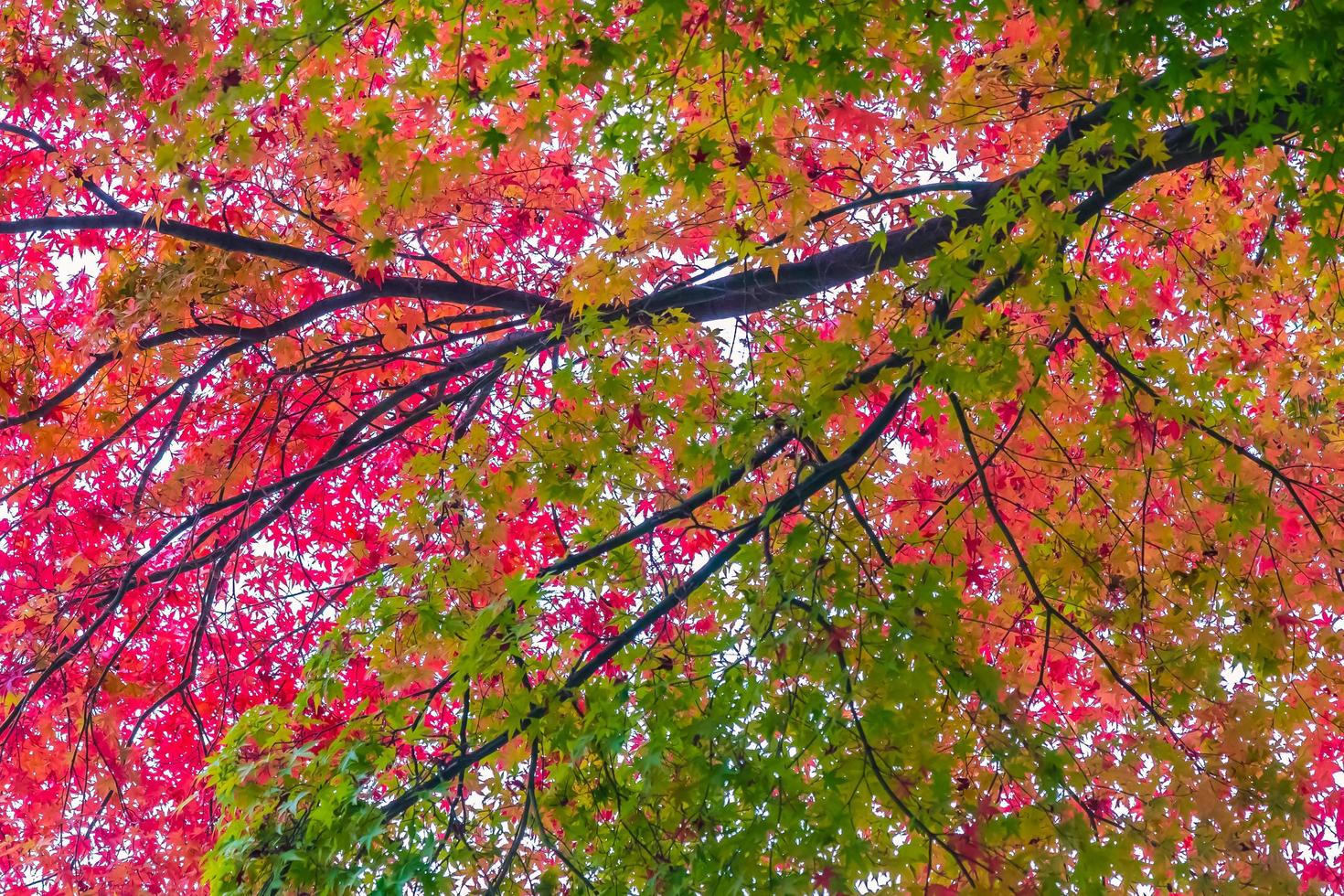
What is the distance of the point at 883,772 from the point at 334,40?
3043mm

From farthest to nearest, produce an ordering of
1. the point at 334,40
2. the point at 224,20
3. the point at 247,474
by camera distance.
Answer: the point at 224,20
the point at 247,474
the point at 334,40

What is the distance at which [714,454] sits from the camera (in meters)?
4.01

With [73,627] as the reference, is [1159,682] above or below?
below

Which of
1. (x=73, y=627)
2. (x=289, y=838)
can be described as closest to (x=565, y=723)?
(x=289, y=838)

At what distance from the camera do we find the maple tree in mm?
3529

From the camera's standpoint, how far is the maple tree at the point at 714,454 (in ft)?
11.6

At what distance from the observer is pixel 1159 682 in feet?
14.5

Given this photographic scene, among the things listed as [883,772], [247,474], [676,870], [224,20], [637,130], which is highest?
[224,20]

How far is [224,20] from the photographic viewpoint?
679 cm

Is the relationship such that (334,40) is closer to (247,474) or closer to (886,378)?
(886,378)

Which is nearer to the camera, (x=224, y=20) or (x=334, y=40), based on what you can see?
(x=334, y=40)

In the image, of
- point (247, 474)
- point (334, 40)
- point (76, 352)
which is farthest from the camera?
point (247, 474)

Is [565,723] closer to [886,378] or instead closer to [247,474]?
[886,378]

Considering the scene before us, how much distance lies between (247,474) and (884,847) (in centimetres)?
435
